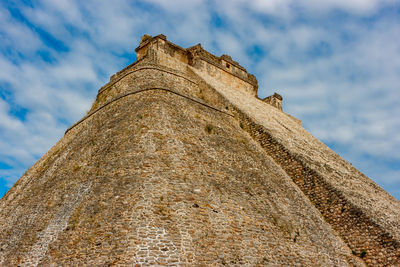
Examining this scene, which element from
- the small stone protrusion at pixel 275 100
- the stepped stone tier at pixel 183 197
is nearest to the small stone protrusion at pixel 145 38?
the stepped stone tier at pixel 183 197

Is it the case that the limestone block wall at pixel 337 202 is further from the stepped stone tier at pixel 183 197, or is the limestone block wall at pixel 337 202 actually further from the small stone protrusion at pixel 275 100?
the small stone protrusion at pixel 275 100

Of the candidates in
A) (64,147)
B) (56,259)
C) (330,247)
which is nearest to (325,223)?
(330,247)

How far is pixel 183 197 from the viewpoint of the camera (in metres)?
8.58

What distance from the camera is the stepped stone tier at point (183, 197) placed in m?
7.82

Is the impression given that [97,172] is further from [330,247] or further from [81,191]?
[330,247]

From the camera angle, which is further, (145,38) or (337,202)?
(145,38)

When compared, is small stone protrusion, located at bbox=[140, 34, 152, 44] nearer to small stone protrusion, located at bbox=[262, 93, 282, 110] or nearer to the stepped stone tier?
the stepped stone tier

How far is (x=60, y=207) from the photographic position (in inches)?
375

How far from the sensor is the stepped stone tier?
25.7 ft

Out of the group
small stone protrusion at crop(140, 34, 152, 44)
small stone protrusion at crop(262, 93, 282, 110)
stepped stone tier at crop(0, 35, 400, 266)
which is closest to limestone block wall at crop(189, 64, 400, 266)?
stepped stone tier at crop(0, 35, 400, 266)

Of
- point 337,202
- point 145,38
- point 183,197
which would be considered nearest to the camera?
point 183,197

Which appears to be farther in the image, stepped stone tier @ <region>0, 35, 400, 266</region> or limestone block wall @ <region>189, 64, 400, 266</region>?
limestone block wall @ <region>189, 64, 400, 266</region>

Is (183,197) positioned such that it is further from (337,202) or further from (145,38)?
(145,38)

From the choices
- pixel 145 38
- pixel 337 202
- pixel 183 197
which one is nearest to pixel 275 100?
pixel 145 38
